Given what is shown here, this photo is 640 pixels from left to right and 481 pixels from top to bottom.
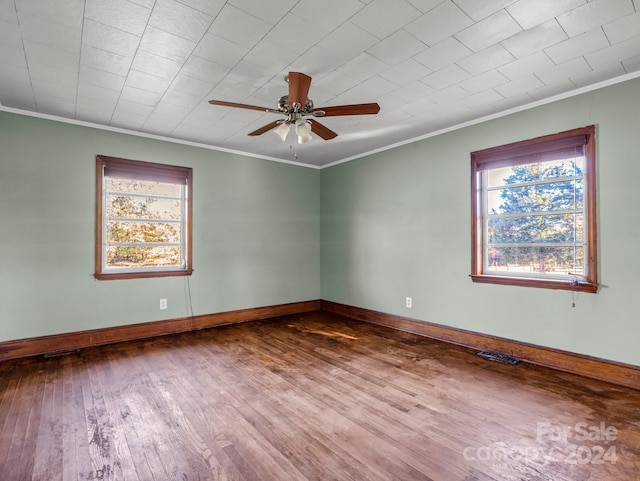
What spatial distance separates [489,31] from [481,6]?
0.30m

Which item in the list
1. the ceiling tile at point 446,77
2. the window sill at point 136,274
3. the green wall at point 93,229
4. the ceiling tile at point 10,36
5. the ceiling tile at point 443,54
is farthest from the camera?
the window sill at point 136,274

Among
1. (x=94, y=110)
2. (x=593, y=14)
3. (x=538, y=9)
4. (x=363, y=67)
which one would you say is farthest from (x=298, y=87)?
(x=94, y=110)

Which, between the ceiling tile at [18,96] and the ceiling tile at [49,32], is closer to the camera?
the ceiling tile at [49,32]

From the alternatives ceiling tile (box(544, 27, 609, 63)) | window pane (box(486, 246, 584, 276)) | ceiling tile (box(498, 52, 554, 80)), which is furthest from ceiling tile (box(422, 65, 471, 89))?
window pane (box(486, 246, 584, 276))

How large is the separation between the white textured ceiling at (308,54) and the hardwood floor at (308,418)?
264 cm

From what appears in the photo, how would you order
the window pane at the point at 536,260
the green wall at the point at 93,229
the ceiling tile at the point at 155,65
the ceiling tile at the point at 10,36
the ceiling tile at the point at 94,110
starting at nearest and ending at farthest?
the ceiling tile at the point at 10,36 → the ceiling tile at the point at 155,65 → the window pane at the point at 536,260 → the ceiling tile at the point at 94,110 → the green wall at the point at 93,229

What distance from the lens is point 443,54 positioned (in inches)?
97.6

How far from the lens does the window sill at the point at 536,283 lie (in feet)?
9.90

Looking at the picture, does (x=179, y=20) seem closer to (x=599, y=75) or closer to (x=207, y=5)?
(x=207, y=5)

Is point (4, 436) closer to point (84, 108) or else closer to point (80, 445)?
point (80, 445)

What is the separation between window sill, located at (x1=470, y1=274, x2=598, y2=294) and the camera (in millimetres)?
3018

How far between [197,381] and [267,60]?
2.75 m

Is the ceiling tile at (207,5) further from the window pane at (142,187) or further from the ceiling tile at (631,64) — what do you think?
the ceiling tile at (631,64)

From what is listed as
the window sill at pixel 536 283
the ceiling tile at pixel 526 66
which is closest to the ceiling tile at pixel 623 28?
the ceiling tile at pixel 526 66
